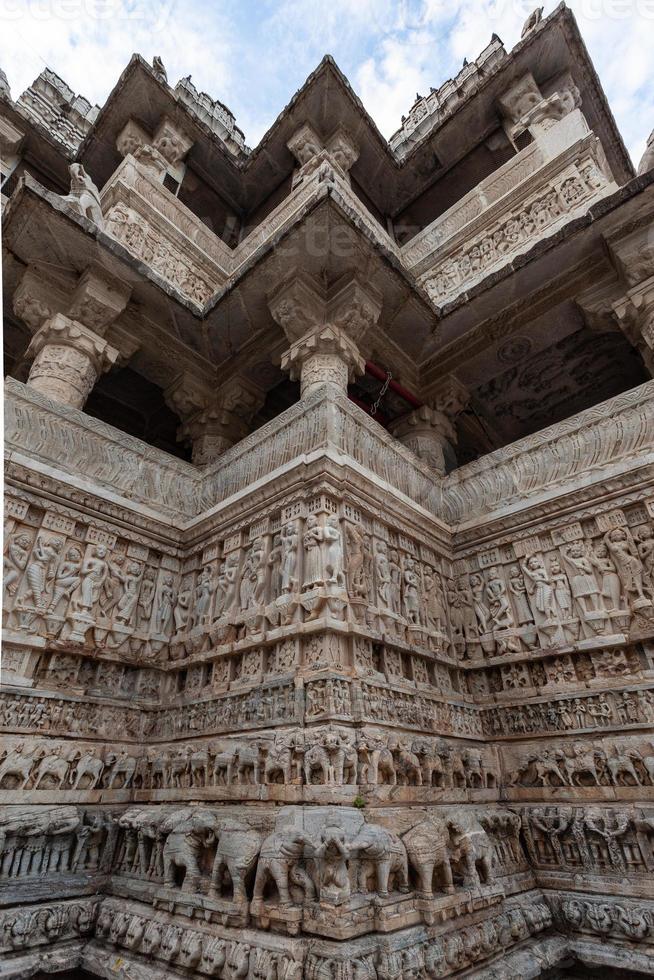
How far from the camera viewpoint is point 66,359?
7.29 metres

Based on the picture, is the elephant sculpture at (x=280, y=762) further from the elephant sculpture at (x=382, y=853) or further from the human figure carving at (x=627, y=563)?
the human figure carving at (x=627, y=563)

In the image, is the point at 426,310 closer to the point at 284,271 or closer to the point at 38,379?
the point at 284,271

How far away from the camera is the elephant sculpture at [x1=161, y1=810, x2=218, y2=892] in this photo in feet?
13.3

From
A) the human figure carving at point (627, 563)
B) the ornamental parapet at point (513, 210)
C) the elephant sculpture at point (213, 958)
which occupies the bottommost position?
Result: the elephant sculpture at point (213, 958)

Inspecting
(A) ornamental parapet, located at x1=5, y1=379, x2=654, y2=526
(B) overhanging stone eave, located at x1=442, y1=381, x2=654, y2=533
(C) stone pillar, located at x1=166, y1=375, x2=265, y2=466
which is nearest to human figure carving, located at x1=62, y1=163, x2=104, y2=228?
(C) stone pillar, located at x1=166, y1=375, x2=265, y2=466

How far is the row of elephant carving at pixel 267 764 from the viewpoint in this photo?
4.04m

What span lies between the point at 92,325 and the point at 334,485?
4656 mm

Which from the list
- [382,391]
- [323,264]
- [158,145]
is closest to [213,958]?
[382,391]

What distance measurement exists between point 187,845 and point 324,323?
21.0ft

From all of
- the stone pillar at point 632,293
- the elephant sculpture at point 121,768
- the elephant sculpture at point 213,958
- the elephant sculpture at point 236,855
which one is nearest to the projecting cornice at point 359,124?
the stone pillar at point 632,293

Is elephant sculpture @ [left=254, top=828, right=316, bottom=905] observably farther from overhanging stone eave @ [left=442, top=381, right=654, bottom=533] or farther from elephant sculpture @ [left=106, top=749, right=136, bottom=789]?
overhanging stone eave @ [left=442, top=381, right=654, bottom=533]

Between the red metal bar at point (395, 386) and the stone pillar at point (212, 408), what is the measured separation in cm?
201

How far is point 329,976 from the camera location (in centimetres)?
296

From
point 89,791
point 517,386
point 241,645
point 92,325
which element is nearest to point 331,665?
point 241,645
